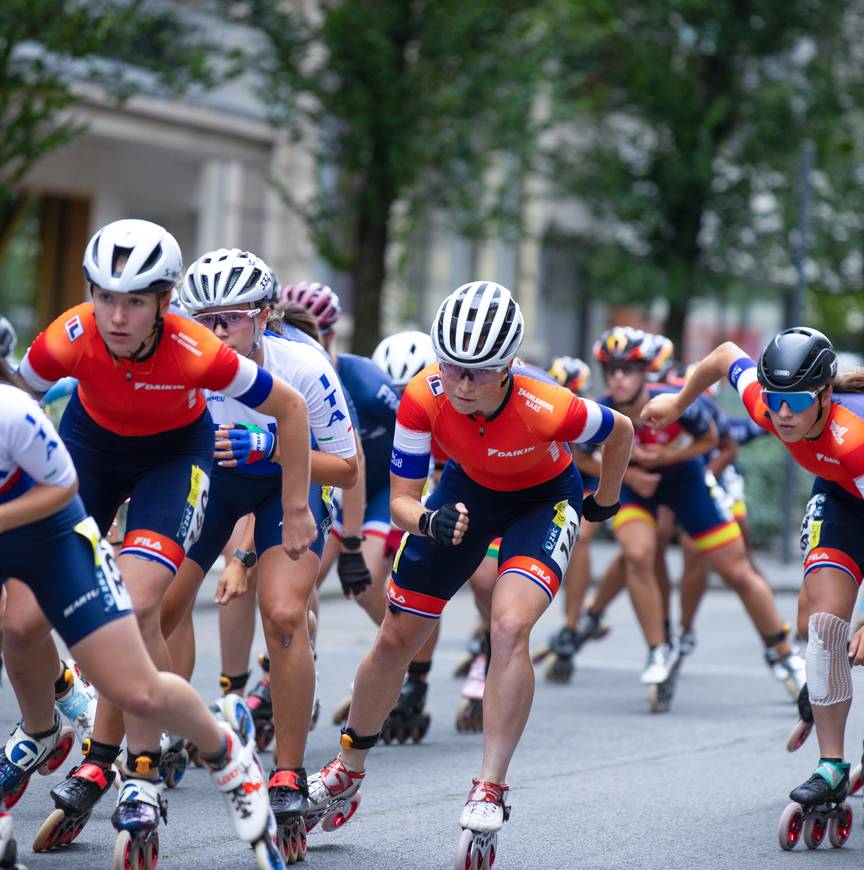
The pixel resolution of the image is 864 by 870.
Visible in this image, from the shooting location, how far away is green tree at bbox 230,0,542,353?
17.5 meters

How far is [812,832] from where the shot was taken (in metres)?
6.46

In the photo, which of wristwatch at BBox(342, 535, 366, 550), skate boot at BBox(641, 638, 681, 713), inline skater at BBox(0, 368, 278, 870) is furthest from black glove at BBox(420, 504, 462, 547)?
skate boot at BBox(641, 638, 681, 713)

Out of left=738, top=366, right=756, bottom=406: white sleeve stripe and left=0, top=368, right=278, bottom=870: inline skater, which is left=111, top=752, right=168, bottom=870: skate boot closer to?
left=0, top=368, right=278, bottom=870: inline skater

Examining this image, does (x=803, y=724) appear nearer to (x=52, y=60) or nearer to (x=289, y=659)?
(x=289, y=659)

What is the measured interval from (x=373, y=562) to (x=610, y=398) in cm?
227

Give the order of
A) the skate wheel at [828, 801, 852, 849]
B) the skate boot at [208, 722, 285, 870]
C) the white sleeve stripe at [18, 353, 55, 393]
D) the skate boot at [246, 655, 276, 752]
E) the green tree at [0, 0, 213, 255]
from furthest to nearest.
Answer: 1. the green tree at [0, 0, 213, 255]
2. the skate boot at [246, 655, 276, 752]
3. the skate wheel at [828, 801, 852, 849]
4. the white sleeve stripe at [18, 353, 55, 393]
5. the skate boot at [208, 722, 285, 870]

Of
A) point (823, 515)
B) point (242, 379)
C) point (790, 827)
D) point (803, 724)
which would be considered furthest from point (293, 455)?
point (803, 724)

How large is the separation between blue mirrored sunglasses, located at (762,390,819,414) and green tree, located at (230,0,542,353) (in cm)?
1162

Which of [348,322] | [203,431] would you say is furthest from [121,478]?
[348,322]

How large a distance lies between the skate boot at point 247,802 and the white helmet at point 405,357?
4402mm

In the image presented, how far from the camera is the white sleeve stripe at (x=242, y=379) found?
5543 mm

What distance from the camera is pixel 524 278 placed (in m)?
28.5

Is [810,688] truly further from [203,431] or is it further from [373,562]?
[373,562]

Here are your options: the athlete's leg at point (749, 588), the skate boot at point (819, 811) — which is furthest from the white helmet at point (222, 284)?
the athlete's leg at point (749, 588)
